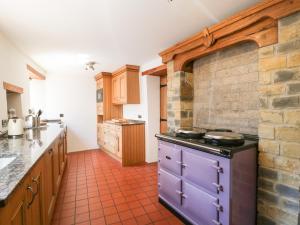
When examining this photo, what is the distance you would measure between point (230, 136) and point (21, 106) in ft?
10.2

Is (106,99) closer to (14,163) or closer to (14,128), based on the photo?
(14,128)

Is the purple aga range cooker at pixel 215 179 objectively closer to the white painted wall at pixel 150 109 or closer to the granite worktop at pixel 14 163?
the granite worktop at pixel 14 163

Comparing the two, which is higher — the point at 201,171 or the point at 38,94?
the point at 38,94

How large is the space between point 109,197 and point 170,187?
0.92 m

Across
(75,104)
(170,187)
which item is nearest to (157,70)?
(170,187)

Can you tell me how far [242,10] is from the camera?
171 centimetres

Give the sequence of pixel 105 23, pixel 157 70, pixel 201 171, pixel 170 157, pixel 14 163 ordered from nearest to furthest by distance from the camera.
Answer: pixel 14 163
pixel 201 171
pixel 105 23
pixel 170 157
pixel 157 70

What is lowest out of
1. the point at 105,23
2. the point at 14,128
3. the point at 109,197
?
the point at 109,197

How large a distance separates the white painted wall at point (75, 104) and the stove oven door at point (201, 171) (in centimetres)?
389

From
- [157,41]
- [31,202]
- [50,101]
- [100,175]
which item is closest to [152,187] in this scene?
[100,175]

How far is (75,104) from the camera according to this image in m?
5.04

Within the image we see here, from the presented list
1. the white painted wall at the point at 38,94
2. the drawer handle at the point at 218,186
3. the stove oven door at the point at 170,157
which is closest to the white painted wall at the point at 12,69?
the white painted wall at the point at 38,94

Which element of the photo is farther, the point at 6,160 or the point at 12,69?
the point at 12,69

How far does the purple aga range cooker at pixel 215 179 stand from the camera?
4.83 feet
